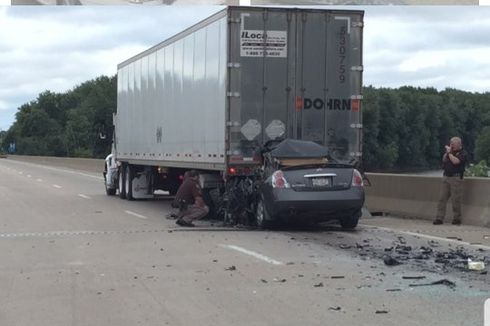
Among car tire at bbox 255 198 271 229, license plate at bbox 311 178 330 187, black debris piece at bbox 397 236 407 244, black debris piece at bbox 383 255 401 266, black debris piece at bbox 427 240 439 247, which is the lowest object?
black debris piece at bbox 397 236 407 244

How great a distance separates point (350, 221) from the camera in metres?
15.0

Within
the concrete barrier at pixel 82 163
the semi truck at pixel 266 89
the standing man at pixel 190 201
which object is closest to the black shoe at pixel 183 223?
the standing man at pixel 190 201

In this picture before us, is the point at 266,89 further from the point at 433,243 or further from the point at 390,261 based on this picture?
the point at 390,261

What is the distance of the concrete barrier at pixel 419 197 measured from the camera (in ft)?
51.8

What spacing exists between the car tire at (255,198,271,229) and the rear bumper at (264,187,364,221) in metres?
0.20

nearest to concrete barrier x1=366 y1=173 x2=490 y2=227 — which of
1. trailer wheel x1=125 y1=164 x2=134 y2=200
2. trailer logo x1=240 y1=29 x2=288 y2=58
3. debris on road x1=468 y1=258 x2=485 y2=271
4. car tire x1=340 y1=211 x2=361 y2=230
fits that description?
car tire x1=340 y1=211 x2=361 y2=230

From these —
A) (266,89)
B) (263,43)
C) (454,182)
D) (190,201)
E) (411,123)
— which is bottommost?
(190,201)

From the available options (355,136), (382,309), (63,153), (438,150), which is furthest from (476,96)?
(382,309)

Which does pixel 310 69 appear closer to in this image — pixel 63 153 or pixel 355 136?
pixel 355 136

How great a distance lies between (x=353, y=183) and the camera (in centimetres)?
1444

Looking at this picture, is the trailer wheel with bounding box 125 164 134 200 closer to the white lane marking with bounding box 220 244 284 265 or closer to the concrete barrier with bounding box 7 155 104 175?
the white lane marking with bounding box 220 244 284 265

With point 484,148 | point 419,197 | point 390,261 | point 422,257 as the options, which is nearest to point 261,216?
point 422,257

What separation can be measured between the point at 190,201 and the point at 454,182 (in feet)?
18.5

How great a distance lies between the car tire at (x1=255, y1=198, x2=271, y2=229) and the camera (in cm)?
1453
